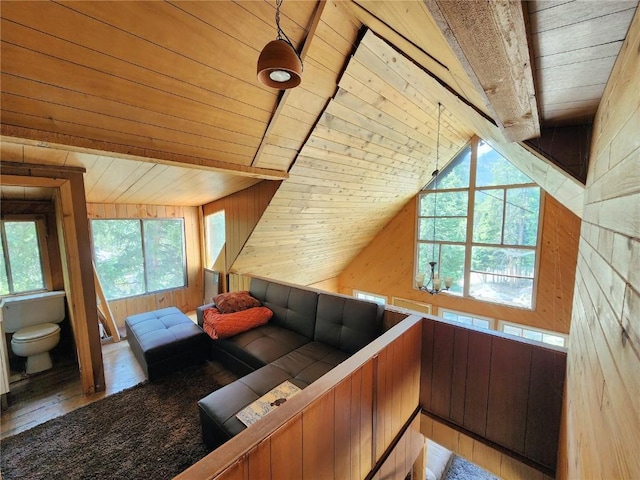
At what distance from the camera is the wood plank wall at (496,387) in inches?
64.6

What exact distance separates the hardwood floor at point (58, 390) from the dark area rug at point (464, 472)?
2716mm

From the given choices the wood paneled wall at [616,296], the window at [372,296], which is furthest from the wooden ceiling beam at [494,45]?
the window at [372,296]

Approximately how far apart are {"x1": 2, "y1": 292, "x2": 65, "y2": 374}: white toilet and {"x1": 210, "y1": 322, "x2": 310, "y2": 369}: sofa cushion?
176cm

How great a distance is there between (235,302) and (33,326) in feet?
7.07

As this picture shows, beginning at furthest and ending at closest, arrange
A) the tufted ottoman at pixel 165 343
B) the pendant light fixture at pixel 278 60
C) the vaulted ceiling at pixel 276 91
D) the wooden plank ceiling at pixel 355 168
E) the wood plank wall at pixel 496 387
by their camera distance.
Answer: the tufted ottoman at pixel 165 343, the wooden plank ceiling at pixel 355 168, the wood plank wall at pixel 496 387, the pendant light fixture at pixel 278 60, the vaulted ceiling at pixel 276 91

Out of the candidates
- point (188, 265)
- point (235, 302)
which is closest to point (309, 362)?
point (235, 302)

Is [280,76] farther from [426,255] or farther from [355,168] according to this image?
[426,255]

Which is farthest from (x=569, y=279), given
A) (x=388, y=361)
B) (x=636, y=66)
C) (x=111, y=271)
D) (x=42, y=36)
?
(x=111, y=271)

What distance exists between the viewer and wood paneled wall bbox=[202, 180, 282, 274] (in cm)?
314

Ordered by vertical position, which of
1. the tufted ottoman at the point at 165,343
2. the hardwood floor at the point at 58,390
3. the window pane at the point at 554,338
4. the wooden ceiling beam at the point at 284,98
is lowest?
the window pane at the point at 554,338

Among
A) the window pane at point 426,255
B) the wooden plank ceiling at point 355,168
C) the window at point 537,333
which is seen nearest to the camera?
the wooden plank ceiling at point 355,168

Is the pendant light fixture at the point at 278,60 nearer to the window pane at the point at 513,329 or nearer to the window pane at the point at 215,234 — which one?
the window pane at the point at 215,234

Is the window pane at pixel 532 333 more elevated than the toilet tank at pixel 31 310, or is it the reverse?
the toilet tank at pixel 31 310

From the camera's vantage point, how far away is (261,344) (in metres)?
2.60
